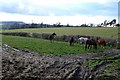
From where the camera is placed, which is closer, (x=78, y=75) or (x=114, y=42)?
(x=78, y=75)

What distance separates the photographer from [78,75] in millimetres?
21188

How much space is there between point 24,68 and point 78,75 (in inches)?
164

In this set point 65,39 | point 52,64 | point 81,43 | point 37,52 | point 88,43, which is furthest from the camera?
point 65,39

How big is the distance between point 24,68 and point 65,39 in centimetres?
3293

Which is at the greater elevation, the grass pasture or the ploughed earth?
the grass pasture

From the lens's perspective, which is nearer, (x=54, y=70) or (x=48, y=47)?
(x=54, y=70)

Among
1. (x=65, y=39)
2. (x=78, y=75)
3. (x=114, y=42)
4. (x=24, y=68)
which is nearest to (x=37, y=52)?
(x=24, y=68)

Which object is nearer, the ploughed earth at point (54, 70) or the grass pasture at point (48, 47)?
the ploughed earth at point (54, 70)

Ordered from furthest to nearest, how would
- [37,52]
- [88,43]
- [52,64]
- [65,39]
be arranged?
[65,39]
[88,43]
[37,52]
[52,64]

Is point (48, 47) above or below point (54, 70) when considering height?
above

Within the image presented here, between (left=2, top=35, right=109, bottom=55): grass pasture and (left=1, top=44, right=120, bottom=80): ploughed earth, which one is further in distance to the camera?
(left=2, top=35, right=109, bottom=55): grass pasture

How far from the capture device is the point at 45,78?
20297 millimetres

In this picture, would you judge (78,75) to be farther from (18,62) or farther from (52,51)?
(52,51)

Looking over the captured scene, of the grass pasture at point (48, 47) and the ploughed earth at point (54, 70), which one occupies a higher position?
the grass pasture at point (48, 47)
